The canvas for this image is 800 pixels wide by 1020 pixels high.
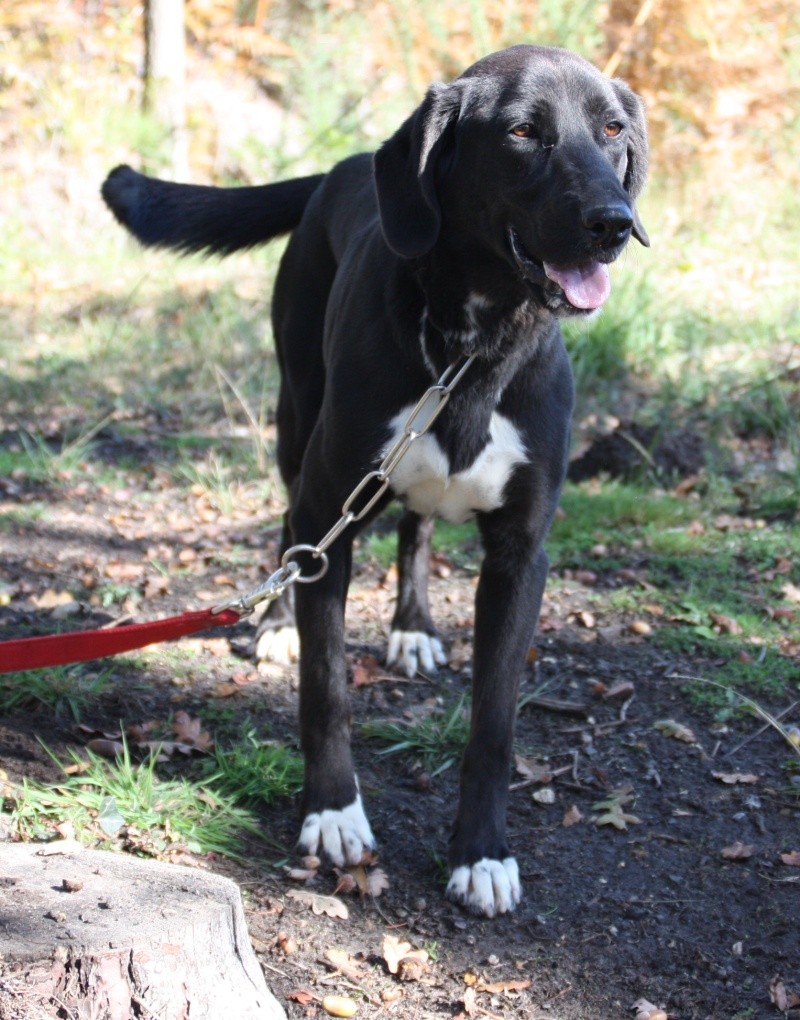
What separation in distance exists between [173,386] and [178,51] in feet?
10.3

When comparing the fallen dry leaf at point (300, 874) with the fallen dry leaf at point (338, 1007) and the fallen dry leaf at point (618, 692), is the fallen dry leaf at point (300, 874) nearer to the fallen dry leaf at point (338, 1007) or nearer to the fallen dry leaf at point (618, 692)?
the fallen dry leaf at point (338, 1007)

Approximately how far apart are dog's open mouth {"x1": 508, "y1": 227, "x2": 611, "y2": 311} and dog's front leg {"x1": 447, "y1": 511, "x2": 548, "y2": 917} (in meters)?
0.58

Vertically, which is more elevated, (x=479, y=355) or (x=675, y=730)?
(x=479, y=355)

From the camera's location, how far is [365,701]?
3.49 meters

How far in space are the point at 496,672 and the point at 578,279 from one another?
3.02ft

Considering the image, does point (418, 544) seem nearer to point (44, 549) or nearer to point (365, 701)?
point (365, 701)

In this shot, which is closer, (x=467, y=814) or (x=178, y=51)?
(x=467, y=814)

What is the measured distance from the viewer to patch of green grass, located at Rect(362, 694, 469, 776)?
3.16 metres

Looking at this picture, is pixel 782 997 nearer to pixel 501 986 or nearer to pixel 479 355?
pixel 501 986

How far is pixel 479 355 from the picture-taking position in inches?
104

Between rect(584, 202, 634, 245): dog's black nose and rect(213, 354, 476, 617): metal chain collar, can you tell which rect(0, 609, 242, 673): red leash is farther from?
rect(584, 202, 634, 245): dog's black nose

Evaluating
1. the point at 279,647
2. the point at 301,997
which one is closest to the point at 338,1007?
the point at 301,997

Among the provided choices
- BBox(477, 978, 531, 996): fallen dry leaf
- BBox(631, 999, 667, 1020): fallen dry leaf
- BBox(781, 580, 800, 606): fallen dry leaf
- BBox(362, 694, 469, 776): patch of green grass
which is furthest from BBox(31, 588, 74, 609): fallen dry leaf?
BBox(781, 580, 800, 606): fallen dry leaf

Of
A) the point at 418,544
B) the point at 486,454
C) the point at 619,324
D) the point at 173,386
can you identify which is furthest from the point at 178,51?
the point at 486,454
